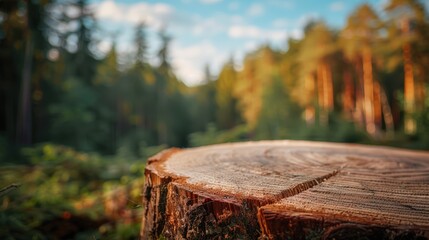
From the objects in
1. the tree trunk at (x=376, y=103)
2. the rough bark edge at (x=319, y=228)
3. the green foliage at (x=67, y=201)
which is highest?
the tree trunk at (x=376, y=103)

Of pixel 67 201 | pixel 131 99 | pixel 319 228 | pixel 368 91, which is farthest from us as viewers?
pixel 131 99

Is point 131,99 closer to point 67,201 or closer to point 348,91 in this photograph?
point 348,91

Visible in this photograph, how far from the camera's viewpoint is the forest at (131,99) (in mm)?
3557

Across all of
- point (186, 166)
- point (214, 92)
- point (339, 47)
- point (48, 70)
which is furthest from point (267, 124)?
point (214, 92)

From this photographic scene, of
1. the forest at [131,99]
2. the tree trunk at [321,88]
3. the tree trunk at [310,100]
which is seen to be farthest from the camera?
the tree trunk at [310,100]

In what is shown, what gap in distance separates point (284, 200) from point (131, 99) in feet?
100

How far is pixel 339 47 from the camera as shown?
1984 centimetres

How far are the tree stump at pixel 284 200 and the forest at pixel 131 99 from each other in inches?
41.1

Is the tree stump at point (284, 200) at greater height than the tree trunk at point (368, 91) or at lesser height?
lesser

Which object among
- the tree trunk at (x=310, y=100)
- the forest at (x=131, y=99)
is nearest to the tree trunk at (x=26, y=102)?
the forest at (x=131, y=99)

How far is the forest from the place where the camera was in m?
3.56

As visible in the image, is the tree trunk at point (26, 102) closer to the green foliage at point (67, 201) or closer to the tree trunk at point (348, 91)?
the green foliage at point (67, 201)

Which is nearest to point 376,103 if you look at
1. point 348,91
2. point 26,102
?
point 348,91

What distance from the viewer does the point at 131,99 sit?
29812 millimetres
